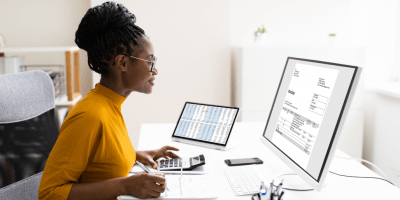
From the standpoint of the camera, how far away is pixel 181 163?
49.6 inches

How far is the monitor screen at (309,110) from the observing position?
96cm

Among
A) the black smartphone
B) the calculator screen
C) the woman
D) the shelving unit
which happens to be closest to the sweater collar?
the woman

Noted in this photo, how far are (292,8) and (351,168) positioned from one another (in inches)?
87.4

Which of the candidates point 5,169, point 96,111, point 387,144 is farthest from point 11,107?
point 387,144

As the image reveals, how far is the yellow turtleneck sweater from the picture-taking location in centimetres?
92

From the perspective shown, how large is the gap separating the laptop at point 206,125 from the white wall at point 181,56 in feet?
4.23

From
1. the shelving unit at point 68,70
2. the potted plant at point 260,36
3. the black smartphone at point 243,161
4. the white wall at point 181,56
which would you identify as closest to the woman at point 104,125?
the black smartphone at point 243,161

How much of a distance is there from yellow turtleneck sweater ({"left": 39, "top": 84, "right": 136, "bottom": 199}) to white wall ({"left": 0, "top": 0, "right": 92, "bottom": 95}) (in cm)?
203

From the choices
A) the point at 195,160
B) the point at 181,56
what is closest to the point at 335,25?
the point at 181,56

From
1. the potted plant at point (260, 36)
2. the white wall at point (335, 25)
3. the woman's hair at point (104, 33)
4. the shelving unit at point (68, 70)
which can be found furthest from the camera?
the white wall at point (335, 25)

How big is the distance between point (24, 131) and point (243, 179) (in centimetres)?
77

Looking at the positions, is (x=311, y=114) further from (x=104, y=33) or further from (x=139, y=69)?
(x=104, y=33)

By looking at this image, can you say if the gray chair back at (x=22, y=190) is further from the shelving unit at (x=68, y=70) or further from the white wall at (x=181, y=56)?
the white wall at (x=181, y=56)

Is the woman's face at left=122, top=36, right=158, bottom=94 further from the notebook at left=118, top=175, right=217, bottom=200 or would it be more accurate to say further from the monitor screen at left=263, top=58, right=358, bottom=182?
the monitor screen at left=263, top=58, right=358, bottom=182
